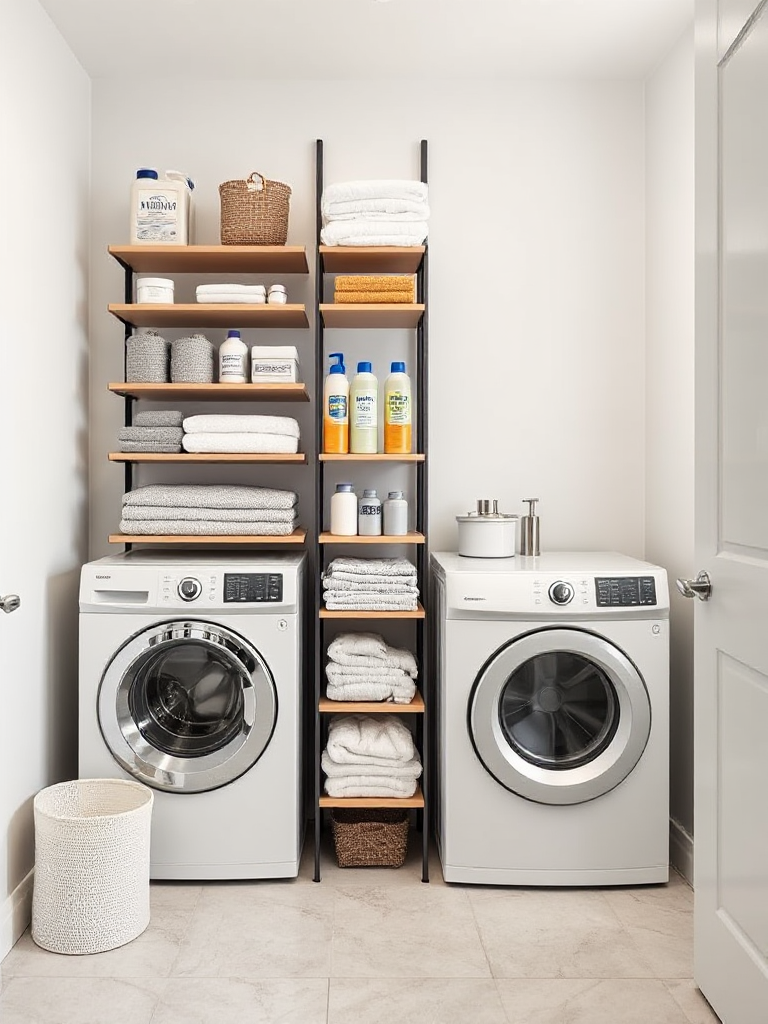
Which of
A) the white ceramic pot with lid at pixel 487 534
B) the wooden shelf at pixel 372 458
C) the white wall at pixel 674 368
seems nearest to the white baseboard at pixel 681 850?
the white wall at pixel 674 368

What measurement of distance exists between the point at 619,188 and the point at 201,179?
142 cm

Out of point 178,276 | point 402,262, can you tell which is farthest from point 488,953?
point 178,276

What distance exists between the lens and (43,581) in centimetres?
240

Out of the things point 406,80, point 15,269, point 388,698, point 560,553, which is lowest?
point 388,698

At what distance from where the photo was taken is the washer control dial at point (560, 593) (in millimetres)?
2352

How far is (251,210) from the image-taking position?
2.55m

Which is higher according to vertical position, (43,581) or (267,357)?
(267,357)

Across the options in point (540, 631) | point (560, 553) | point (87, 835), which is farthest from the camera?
point (560, 553)

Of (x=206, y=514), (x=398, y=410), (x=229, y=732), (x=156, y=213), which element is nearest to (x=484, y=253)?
(x=398, y=410)

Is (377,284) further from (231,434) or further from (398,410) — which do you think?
(231,434)

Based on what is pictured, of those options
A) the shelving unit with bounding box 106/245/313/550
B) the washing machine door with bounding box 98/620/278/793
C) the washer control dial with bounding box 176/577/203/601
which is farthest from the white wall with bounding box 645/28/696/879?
the washer control dial with bounding box 176/577/203/601

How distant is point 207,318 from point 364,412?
0.59 meters

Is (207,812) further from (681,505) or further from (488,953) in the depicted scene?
(681,505)

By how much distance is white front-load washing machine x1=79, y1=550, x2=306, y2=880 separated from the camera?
2.40m
